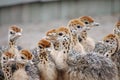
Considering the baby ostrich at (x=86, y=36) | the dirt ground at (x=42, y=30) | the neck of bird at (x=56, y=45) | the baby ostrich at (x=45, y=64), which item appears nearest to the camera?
the baby ostrich at (x=45, y=64)

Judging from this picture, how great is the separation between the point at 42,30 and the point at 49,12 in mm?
856

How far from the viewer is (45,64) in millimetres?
6141

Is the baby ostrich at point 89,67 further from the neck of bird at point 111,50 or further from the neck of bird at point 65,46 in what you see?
the neck of bird at point 111,50

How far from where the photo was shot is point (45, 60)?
20.2ft

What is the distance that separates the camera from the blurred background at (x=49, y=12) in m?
12.6

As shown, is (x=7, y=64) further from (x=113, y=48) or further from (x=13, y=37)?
(x=113, y=48)

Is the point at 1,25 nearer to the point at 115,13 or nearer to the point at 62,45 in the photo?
the point at 115,13

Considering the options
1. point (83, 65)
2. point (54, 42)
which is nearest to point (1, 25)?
point (54, 42)

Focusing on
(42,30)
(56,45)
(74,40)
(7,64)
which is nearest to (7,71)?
(7,64)

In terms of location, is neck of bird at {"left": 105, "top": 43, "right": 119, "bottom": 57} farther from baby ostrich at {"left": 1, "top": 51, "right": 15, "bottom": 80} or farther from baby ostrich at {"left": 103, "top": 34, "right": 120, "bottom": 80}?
baby ostrich at {"left": 1, "top": 51, "right": 15, "bottom": 80}

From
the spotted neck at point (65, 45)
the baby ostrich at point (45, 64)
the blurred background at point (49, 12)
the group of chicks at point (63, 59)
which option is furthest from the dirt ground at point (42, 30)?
the baby ostrich at point (45, 64)

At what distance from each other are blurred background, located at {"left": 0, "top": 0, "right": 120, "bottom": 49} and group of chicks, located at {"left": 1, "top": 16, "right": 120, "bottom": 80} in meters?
5.47

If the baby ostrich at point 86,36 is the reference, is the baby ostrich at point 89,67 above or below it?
below

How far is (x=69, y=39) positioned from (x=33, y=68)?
71cm
